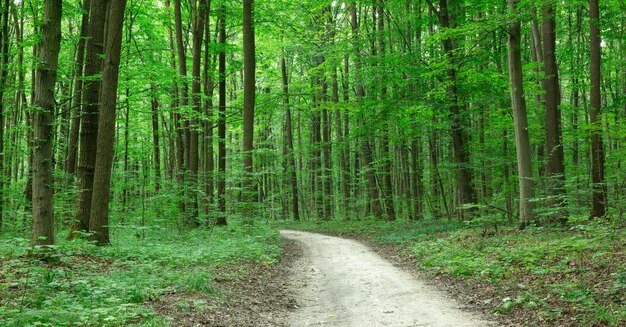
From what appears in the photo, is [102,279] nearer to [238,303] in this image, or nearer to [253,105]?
[238,303]

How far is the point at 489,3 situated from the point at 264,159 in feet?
63.8

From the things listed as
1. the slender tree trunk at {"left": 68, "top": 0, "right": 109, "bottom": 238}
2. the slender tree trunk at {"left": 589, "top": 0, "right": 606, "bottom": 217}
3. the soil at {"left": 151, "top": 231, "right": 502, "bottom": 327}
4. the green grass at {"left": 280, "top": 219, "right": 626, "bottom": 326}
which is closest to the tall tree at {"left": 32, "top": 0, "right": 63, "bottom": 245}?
the soil at {"left": 151, "top": 231, "right": 502, "bottom": 327}

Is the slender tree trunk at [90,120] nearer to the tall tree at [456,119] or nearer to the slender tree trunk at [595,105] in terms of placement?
the tall tree at [456,119]

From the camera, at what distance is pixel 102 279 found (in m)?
6.21

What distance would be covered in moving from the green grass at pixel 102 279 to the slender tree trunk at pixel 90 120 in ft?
3.86

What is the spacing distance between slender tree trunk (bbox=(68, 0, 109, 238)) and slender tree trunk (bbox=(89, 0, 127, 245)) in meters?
0.50

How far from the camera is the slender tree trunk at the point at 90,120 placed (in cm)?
1005

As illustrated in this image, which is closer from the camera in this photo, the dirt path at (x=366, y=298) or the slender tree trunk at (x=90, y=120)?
the dirt path at (x=366, y=298)

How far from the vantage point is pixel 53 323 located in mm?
4215

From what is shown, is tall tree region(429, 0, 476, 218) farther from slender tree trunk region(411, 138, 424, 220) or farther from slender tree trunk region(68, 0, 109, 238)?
slender tree trunk region(68, 0, 109, 238)

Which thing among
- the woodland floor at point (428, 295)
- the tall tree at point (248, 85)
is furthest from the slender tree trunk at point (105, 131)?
the tall tree at point (248, 85)

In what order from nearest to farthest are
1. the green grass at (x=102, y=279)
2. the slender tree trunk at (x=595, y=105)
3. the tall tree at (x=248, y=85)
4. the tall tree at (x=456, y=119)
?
the green grass at (x=102, y=279)
the slender tree trunk at (x=595, y=105)
the tall tree at (x=456, y=119)
the tall tree at (x=248, y=85)

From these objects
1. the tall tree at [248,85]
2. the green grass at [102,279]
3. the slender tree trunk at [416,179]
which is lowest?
the green grass at [102,279]

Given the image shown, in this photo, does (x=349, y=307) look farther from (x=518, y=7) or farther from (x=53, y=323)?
(x=518, y=7)
